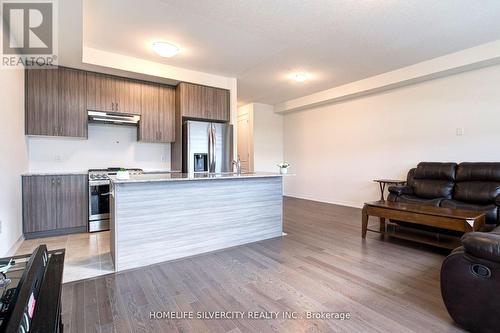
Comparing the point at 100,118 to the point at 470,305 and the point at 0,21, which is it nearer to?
the point at 0,21

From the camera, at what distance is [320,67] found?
4555 millimetres

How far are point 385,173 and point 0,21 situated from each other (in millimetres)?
6248

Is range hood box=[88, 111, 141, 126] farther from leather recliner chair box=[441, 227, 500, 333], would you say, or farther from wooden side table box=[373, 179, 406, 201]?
wooden side table box=[373, 179, 406, 201]

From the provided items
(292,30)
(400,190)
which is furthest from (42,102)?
(400,190)

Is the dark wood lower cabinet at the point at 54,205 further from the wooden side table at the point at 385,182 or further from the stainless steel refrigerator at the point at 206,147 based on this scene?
the wooden side table at the point at 385,182

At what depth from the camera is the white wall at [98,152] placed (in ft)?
13.1

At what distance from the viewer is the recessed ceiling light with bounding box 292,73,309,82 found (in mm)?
4914

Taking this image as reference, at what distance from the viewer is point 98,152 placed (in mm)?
4438

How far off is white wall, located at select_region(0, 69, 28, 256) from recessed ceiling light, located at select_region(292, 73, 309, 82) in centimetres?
426

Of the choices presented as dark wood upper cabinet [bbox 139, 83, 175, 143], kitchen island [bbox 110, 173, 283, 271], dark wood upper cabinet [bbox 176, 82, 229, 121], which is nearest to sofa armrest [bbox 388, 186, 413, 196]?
kitchen island [bbox 110, 173, 283, 271]

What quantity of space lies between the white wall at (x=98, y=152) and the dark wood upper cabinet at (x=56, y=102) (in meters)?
0.39

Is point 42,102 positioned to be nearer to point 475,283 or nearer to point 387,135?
point 475,283

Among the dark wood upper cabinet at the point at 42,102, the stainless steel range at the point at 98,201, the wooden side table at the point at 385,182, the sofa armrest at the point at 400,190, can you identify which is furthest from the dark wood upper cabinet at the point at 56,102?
the wooden side table at the point at 385,182

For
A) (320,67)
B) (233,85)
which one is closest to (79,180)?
(233,85)
